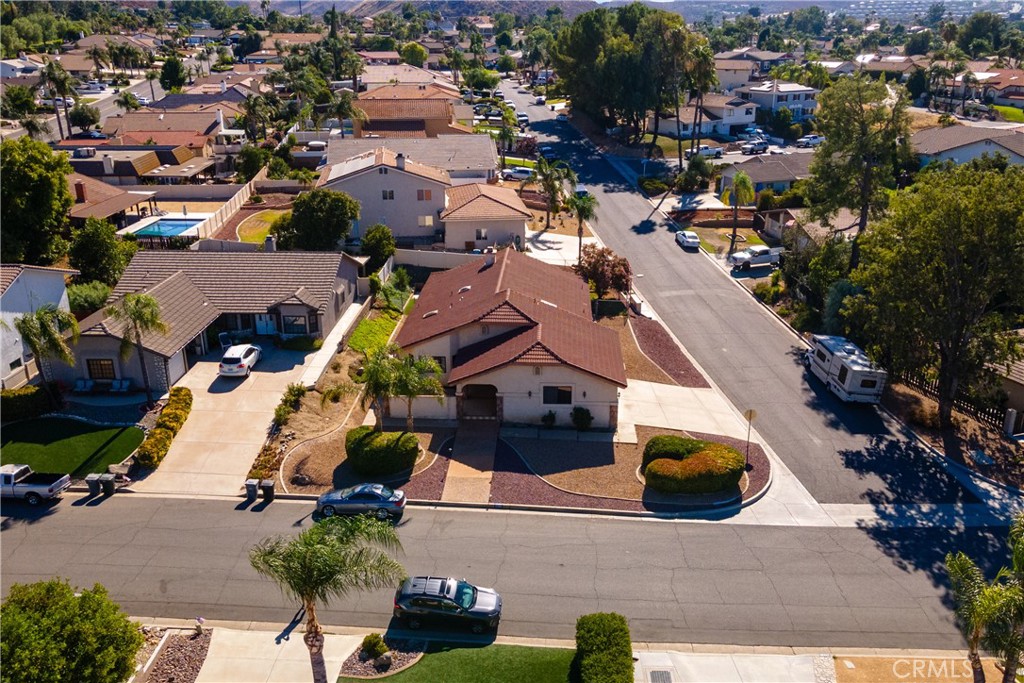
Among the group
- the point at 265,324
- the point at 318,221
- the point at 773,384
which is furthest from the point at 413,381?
the point at 318,221

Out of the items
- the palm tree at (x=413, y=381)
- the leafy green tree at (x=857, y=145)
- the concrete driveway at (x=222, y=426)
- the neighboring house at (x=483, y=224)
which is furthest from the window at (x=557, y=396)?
the leafy green tree at (x=857, y=145)

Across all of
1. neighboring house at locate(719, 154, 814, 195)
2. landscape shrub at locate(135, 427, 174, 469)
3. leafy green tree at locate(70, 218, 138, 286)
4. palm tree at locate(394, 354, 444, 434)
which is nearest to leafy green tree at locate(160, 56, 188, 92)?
leafy green tree at locate(70, 218, 138, 286)

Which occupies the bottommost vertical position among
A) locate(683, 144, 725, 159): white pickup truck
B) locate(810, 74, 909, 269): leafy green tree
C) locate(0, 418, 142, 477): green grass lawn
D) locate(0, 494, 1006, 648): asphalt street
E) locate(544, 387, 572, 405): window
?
locate(0, 494, 1006, 648): asphalt street

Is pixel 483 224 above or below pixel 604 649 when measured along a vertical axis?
above

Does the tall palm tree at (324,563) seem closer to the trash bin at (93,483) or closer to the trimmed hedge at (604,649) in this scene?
the trimmed hedge at (604,649)

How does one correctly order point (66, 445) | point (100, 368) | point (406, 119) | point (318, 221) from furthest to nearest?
point (406, 119) → point (318, 221) → point (100, 368) → point (66, 445)

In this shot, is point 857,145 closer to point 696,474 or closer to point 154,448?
point 696,474

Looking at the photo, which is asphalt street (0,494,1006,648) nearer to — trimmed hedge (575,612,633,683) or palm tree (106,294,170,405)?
trimmed hedge (575,612,633,683)
